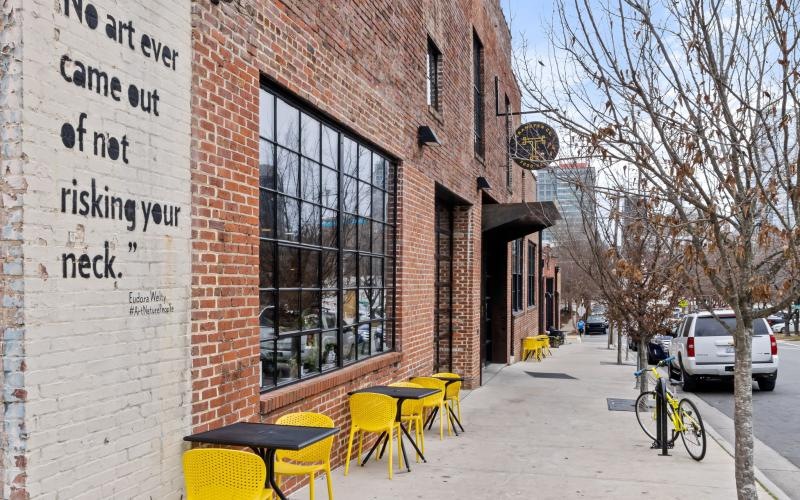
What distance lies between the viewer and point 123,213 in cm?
391

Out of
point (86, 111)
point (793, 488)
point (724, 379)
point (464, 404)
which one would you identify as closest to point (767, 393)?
point (724, 379)

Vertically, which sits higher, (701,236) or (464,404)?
(701,236)

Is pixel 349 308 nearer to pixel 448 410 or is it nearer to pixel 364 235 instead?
pixel 364 235

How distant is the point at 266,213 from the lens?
575cm

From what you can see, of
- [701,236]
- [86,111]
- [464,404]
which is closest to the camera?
[86,111]

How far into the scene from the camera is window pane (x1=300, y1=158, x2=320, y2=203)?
6.45 m

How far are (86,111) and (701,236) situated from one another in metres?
4.50

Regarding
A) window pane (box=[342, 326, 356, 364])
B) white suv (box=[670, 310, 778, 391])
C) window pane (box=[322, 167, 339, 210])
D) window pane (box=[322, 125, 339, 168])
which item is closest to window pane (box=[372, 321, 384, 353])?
window pane (box=[342, 326, 356, 364])

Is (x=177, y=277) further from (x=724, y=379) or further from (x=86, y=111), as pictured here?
(x=724, y=379)

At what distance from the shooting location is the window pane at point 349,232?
24.4 feet

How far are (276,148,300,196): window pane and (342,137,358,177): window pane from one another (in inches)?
44.9

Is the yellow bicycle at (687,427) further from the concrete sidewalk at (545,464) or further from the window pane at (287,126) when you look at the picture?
the window pane at (287,126)

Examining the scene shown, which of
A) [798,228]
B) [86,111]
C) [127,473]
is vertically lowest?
[127,473]

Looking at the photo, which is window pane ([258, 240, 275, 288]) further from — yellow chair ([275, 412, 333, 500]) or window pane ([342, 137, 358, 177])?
window pane ([342, 137, 358, 177])
